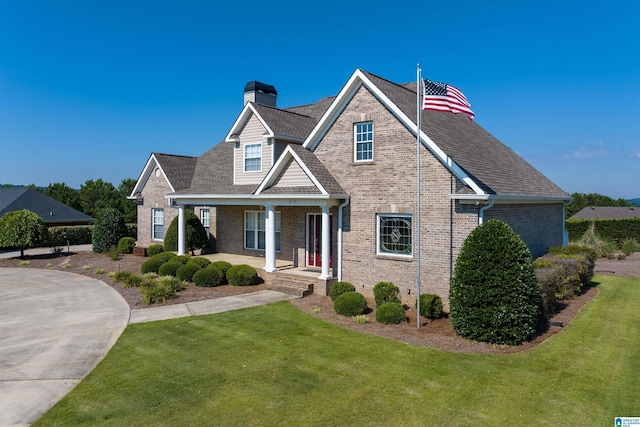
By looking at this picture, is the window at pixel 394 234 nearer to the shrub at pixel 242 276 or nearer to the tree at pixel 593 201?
the shrub at pixel 242 276

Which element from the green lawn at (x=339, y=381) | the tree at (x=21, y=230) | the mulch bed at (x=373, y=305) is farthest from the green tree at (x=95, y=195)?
the green lawn at (x=339, y=381)

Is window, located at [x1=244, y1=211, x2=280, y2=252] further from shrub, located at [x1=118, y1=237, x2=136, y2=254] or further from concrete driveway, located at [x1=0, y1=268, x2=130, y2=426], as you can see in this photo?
shrub, located at [x1=118, y1=237, x2=136, y2=254]

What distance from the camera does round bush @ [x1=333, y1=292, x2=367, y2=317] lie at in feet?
40.4

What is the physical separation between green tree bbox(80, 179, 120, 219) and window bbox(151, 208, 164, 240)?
28.9 meters

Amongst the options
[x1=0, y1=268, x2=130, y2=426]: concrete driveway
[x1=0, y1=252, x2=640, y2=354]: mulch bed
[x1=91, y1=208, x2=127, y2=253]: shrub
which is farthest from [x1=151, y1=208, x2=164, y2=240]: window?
[x1=0, y1=268, x2=130, y2=426]: concrete driveway

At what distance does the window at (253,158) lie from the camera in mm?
20125

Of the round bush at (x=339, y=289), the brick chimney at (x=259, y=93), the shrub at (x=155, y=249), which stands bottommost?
the round bush at (x=339, y=289)

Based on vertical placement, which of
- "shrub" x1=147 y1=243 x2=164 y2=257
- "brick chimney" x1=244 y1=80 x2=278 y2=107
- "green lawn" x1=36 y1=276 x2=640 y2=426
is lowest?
"green lawn" x1=36 y1=276 x2=640 y2=426

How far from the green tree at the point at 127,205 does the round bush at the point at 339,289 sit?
3785 cm

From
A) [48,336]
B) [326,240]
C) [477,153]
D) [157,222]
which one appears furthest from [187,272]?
[477,153]

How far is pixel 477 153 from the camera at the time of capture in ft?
51.3

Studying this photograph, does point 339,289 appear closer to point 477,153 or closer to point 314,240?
point 314,240

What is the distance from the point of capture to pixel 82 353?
943cm

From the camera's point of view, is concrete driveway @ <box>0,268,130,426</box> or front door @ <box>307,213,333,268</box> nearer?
concrete driveway @ <box>0,268,130,426</box>
